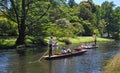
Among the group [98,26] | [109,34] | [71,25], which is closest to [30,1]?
[71,25]

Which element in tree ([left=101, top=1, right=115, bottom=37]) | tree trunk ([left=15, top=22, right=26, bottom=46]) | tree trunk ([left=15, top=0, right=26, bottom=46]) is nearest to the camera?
tree trunk ([left=15, top=0, right=26, bottom=46])

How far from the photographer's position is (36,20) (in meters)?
55.7

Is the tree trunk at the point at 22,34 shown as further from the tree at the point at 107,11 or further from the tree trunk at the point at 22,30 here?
the tree at the point at 107,11

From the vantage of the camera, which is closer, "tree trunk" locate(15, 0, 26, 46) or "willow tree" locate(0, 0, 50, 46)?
"tree trunk" locate(15, 0, 26, 46)

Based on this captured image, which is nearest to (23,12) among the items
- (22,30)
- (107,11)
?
(22,30)

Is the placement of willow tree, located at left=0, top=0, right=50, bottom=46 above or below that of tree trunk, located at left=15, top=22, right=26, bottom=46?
above

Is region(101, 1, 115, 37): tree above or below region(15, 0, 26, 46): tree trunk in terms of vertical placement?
above

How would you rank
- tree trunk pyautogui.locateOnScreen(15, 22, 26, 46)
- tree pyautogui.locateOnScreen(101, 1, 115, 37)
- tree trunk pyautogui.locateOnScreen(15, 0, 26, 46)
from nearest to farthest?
tree trunk pyautogui.locateOnScreen(15, 0, 26, 46), tree trunk pyautogui.locateOnScreen(15, 22, 26, 46), tree pyautogui.locateOnScreen(101, 1, 115, 37)

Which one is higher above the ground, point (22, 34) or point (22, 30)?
point (22, 30)

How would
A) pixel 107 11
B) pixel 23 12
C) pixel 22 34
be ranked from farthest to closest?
pixel 107 11, pixel 22 34, pixel 23 12

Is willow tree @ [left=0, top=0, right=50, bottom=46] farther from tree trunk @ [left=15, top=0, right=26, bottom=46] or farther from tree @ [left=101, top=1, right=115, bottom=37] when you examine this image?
tree @ [left=101, top=1, right=115, bottom=37]

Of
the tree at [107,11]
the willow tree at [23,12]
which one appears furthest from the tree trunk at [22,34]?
the tree at [107,11]

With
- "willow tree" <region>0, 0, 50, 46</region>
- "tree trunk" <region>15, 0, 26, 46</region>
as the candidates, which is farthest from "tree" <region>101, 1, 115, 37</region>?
"tree trunk" <region>15, 0, 26, 46</region>

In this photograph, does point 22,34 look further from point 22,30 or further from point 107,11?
point 107,11
